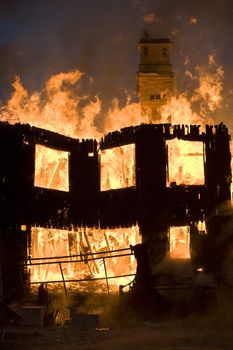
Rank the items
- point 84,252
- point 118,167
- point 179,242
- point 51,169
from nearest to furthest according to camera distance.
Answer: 1. point 179,242
2. point 84,252
3. point 51,169
4. point 118,167

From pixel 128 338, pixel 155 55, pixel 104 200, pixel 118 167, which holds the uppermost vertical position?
pixel 155 55

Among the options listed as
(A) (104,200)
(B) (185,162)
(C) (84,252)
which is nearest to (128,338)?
(C) (84,252)

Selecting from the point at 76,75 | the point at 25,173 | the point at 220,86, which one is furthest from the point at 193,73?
the point at 25,173

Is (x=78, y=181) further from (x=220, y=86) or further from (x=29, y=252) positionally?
(x=220, y=86)

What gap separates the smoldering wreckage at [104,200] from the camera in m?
25.8

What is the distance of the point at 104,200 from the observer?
1137 inches

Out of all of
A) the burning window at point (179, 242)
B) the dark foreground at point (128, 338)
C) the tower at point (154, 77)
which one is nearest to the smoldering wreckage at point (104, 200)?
the burning window at point (179, 242)

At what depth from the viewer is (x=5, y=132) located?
86.0 feet

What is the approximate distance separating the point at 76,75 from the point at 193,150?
3327 centimetres

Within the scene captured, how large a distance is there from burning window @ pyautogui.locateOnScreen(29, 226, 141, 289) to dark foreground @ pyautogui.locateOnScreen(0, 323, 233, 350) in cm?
1135

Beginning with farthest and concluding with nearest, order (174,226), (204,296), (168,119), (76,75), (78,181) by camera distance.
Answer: (76,75)
(168,119)
(78,181)
(174,226)
(204,296)

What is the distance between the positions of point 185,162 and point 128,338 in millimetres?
16981

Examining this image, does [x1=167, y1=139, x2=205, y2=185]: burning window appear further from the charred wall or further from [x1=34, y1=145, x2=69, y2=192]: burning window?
[x1=34, y1=145, x2=69, y2=192]: burning window

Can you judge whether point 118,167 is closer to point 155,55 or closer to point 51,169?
point 51,169
